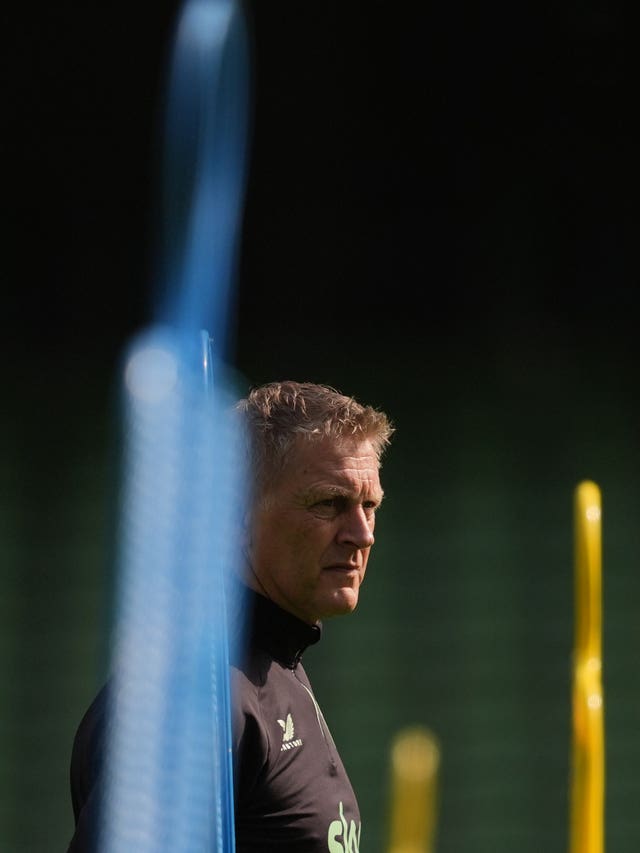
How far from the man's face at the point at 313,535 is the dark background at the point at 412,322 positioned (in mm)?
2323

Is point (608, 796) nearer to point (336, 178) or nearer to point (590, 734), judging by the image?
point (336, 178)

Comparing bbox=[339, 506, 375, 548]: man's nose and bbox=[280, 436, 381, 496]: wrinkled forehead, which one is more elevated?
bbox=[280, 436, 381, 496]: wrinkled forehead

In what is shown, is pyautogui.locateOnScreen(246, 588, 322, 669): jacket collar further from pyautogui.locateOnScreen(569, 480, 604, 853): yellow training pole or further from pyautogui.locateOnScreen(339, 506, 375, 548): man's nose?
pyautogui.locateOnScreen(569, 480, 604, 853): yellow training pole

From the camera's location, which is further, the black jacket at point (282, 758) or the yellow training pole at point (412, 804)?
the black jacket at point (282, 758)

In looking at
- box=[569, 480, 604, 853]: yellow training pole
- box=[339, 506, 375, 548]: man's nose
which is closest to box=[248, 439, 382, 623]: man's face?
box=[339, 506, 375, 548]: man's nose

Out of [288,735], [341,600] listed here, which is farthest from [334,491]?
[288,735]

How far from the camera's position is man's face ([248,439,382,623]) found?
1.87 metres

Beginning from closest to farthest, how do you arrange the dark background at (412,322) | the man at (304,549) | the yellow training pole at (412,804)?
1. the yellow training pole at (412,804)
2. the man at (304,549)
3. the dark background at (412,322)

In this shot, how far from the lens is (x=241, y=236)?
430cm

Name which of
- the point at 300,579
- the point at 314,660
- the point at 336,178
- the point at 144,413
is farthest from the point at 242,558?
the point at 336,178

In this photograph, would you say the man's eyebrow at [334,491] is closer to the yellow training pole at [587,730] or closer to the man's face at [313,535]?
the man's face at [313,535]

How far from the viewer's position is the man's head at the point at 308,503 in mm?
1868

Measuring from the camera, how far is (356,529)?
1891 mm

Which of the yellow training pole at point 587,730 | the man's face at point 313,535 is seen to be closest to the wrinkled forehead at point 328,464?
the man's face at point 313,535
